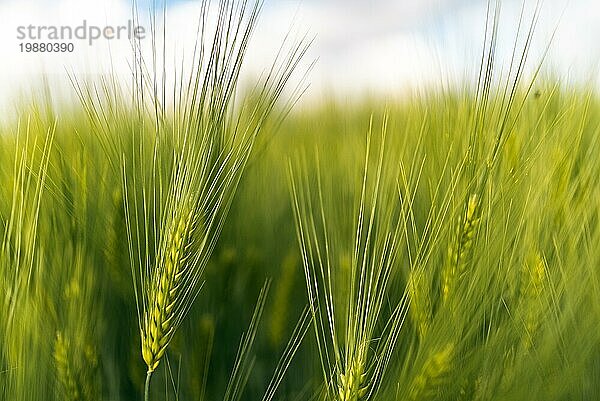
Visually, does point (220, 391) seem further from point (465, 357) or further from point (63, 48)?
point (63, 48)

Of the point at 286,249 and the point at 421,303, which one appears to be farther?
the point at 286,249

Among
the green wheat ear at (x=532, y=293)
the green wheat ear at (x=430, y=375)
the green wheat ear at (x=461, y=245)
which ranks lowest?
the green wheat ear at (x=430, y=375)

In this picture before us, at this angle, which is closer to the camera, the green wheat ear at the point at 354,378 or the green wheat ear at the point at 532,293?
the green wheat ear at the point at 354,378

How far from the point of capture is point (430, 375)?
526 millimetres

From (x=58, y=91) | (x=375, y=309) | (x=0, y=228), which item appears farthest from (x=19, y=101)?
(x=375, y=309)

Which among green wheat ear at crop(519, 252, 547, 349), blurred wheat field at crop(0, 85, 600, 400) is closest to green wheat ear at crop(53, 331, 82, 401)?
blurred wheat field at crop(0, 85, 600, 400)

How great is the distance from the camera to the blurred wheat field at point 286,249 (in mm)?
527

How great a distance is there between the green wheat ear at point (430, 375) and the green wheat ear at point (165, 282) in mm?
188

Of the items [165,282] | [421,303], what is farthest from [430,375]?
[165,282]

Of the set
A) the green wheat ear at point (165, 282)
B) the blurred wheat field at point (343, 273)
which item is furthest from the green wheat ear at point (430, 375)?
the green wheat ear at point (165, 282)

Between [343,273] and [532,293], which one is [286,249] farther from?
Answer: [532,293]

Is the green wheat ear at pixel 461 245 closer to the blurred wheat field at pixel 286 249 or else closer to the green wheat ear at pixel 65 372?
the blurred wheat field at pixel 286 249

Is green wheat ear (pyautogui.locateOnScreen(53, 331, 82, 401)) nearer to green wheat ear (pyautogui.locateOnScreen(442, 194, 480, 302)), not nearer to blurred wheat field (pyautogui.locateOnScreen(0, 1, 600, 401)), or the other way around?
blurred wheat field (pyautogui.locateOnScreen(0, 1, 600, 401))

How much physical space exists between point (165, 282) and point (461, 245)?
0.22 meters
